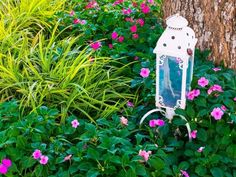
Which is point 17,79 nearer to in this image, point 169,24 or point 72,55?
point 72,55

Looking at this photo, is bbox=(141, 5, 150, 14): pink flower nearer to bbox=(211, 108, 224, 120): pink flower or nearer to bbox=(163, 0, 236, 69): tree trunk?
bbox=(163, 0, 236, 69): tree trunk

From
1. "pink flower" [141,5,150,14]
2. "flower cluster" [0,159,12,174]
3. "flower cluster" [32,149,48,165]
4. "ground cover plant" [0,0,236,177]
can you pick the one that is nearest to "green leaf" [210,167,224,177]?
"ground cover plant" [0,0,236,177]

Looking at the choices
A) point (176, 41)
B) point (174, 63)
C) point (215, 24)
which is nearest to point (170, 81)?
point (174, 63)

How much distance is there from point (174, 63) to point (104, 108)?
0.58m

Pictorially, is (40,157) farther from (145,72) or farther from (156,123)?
(145,72)

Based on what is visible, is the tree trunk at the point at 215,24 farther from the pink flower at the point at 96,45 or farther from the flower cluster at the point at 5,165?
the flower cluster at the point at 5,165

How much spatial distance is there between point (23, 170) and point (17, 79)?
674mm

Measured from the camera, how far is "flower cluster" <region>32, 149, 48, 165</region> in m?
2.45

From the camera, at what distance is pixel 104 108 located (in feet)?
9.79

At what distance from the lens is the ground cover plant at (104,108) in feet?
8.10

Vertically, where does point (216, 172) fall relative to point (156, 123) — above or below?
below

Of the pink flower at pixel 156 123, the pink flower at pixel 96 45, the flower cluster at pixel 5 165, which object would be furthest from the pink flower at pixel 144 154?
the pink flower at pixel 96 45

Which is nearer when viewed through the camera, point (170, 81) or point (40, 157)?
point (40, 157)

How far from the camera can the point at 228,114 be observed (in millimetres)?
2588
